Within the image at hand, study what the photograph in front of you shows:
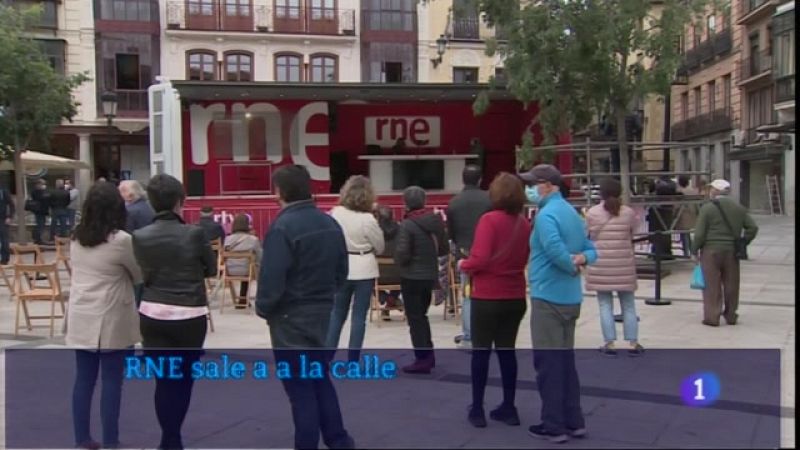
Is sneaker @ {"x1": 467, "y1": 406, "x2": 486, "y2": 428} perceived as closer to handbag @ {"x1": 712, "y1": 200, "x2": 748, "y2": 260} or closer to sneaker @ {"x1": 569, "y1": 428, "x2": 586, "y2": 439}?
sneaker @ {"x1": 569, "y1": 428, "x2": 586, "y2": 439}

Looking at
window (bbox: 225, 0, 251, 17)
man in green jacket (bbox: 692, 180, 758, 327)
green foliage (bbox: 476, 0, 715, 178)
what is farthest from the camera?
window (bbox: 225, 0, 251, 17)

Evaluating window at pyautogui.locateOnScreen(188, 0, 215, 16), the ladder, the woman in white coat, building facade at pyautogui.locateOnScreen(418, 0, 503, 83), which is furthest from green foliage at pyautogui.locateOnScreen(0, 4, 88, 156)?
the ladder

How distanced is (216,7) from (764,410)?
105 ft

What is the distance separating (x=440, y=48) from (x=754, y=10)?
1480 centimetres

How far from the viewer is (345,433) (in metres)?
4.50

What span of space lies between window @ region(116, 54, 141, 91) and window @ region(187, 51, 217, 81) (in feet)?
6.90

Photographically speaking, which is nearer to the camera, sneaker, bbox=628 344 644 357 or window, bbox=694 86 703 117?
sneaker, bbox=628 344 644 357

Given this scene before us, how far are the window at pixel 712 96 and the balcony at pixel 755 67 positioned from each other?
147 inches

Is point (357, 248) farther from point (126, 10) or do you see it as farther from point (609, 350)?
point (126, 10)

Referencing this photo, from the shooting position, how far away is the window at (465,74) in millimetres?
36375

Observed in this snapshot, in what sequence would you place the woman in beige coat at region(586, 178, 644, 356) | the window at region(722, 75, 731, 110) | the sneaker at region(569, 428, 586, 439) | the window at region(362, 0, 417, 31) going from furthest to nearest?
1. the window at region(722, 75, 731, 110)
2. the window at region(362, 0, 417, 31)
3. the woman in beige coat at region(586, 178, 644, 356)
4. the sneaker at region(569, 428, 586, 439)

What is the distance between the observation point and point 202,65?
111 feet

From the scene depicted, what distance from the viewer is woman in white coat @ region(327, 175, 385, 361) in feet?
21.4

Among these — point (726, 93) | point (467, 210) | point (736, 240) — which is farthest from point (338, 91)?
point (726, 93)
